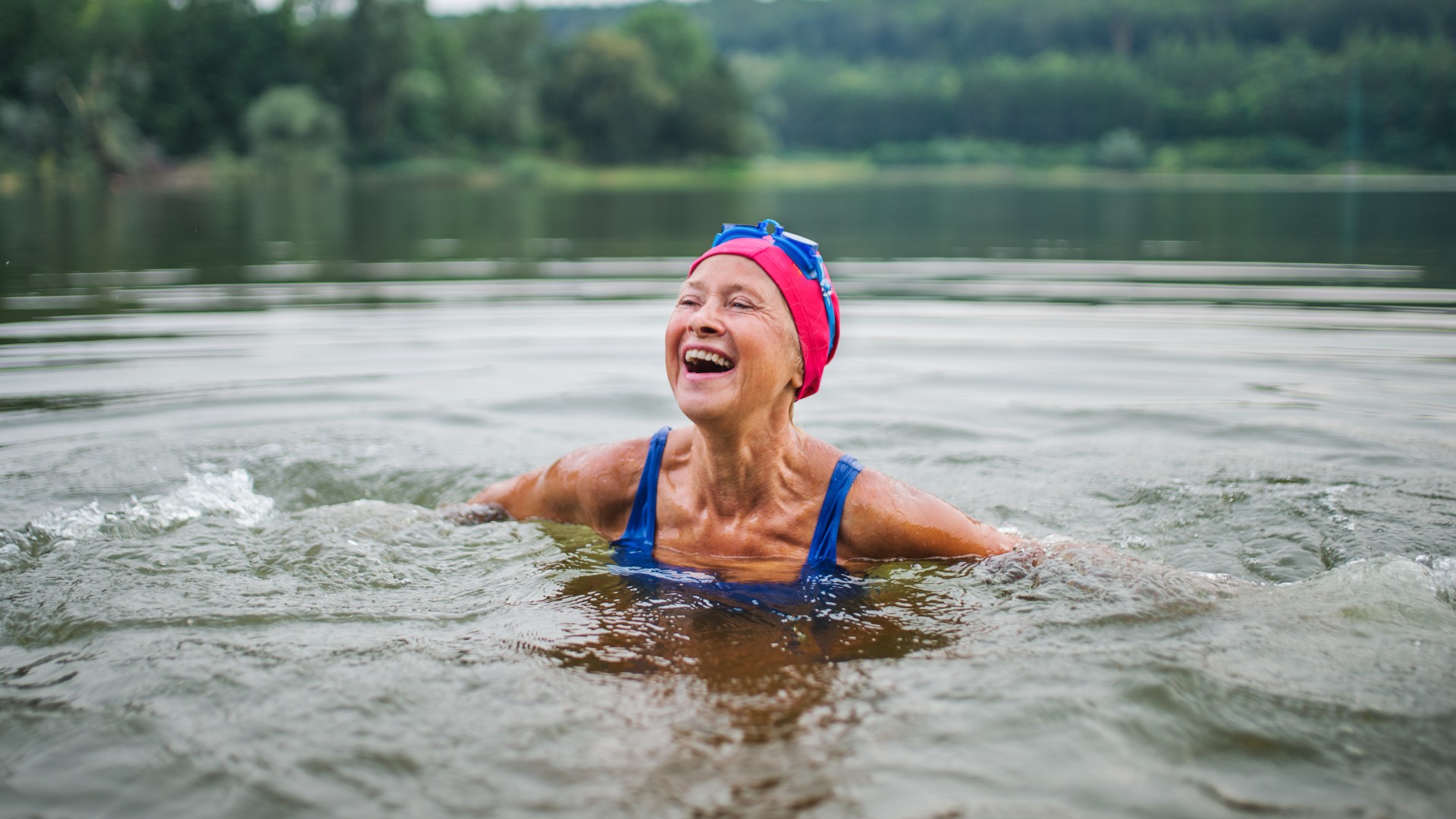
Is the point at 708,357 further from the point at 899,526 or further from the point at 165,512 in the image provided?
the point at 165,512

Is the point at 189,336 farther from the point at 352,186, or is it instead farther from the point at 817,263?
the point at 352,186

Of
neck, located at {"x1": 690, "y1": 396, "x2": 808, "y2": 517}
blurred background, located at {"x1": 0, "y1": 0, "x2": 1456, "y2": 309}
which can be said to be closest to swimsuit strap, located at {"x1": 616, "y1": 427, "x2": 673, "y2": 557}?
neck, located at {"x1": 690, "y1": 396, "x2": 808, "y2": 517}

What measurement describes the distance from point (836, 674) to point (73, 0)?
7552 cm

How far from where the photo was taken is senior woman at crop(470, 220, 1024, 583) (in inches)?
152

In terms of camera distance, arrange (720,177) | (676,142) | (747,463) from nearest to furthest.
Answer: (747,463)
(720,177)
(676,142)

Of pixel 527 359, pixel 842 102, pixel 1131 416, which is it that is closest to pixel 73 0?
pixel 527 359

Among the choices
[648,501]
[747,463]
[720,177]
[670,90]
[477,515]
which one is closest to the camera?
[747,463]

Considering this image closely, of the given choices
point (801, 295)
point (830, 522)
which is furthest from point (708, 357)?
point (830, 522)

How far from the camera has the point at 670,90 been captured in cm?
9806

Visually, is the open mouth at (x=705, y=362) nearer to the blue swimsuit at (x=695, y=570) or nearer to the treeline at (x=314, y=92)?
the blue swimsuit at (x=695, y=570)

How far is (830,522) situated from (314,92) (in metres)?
86.4

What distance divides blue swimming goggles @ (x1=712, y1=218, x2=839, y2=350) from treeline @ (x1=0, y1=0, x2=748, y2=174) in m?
59.5

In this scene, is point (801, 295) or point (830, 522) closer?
point (801, 295)

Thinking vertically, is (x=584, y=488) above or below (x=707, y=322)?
below
